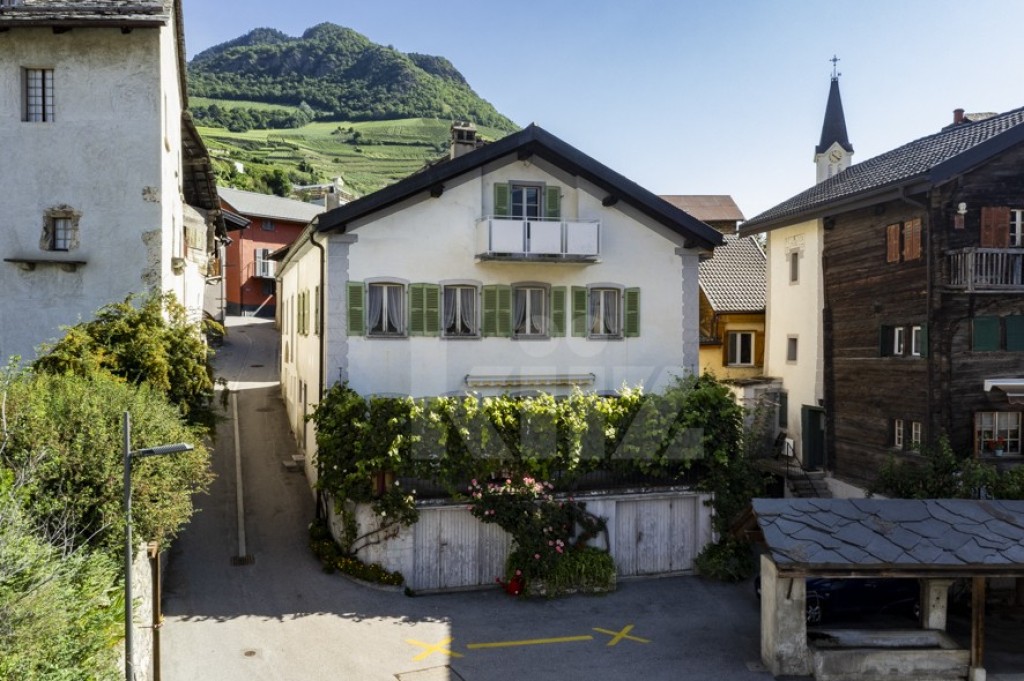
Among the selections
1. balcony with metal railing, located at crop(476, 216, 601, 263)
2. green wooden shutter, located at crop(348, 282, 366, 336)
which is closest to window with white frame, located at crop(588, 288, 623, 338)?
balcony with metal railing, located at crop(476, 216, 601, 263)

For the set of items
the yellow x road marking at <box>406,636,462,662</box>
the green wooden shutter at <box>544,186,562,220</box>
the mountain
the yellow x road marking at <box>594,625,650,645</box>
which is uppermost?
the mountain

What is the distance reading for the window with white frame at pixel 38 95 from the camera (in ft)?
62.7

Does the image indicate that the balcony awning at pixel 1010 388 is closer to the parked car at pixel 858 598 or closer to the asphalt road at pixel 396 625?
the parked car at pixel 858 598

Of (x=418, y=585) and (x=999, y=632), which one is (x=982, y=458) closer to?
(x=999, y=632)

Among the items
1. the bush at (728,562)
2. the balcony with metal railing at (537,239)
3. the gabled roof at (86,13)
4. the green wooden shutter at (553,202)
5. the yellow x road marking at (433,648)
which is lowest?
the yellow x road marking at (433,648)

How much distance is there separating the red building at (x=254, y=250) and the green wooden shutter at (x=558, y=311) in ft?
97.9

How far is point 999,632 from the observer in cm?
1781

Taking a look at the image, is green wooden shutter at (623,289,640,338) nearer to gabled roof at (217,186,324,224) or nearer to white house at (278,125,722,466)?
white house at (278,125,722,466)

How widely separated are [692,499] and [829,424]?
8183 mm

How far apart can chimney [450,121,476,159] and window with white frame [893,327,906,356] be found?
13.3 m

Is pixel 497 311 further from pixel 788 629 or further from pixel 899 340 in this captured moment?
pixel 899 340

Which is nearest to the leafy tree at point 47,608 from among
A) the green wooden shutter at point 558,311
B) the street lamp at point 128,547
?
the street lamp at point 128,547

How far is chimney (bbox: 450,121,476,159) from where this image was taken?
942 inches

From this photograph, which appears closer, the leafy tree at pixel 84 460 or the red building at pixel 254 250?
the leafy tree at pixel 84 460
